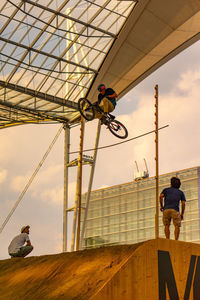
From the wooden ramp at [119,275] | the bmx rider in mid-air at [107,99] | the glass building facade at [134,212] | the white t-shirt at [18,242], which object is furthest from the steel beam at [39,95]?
the glass building facade at [134,212]

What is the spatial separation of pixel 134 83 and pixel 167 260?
26.3 meters

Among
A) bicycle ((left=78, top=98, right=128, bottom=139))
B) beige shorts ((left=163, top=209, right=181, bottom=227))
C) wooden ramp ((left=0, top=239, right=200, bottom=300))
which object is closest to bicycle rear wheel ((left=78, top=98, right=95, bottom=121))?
bicycle ((left=78, top=98, right=128, bottom=139))

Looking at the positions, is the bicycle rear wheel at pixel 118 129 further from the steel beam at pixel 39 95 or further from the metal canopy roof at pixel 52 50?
the steel beam at pixel 39 95

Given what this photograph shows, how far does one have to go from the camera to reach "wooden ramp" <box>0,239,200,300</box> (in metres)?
11.6

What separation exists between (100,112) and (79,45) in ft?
51.9

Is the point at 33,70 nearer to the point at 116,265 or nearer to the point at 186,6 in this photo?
the point at 186,6

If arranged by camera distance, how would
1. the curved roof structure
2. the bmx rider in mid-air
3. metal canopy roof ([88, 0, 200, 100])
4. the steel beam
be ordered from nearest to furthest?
the bmx rider in mid-air, metal canopy roof ([88, 0, 200, 100]), the curved roof structure, the steel beam

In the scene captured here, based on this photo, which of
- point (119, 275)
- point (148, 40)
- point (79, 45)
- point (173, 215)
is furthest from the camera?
point (79, 45)

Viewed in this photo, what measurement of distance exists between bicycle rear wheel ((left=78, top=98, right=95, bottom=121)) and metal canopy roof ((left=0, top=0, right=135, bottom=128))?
11.9 meters

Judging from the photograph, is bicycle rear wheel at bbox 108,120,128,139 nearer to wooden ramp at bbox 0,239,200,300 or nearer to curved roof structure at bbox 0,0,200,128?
wooden ramp at bbox 0,239,200,300

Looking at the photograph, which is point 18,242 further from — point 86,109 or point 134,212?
point 134,212

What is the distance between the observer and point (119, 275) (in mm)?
11469

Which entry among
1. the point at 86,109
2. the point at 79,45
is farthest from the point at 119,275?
the point at 79,45

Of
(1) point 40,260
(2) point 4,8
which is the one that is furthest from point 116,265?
(2) point 4,8
